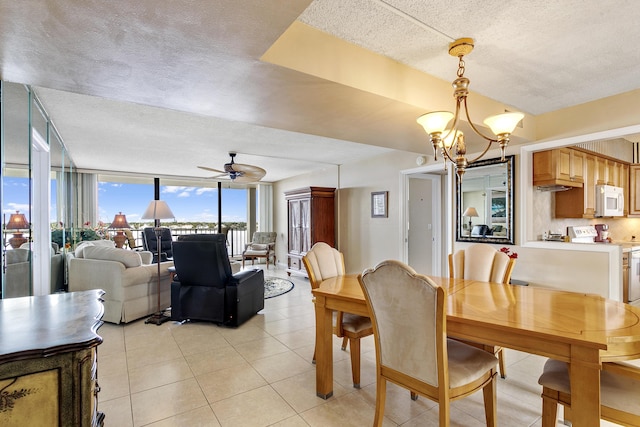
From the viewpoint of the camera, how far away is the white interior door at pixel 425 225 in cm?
530

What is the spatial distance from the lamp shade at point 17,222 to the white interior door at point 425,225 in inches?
192

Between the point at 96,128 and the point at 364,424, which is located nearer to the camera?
the point at 364,424

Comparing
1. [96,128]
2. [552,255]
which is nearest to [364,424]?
[552,255]

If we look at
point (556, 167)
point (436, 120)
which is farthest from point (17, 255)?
point (556, 167)

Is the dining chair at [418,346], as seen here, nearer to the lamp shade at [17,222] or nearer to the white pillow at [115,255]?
the lamp shade at [17,222]

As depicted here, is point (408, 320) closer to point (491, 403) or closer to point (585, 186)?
point (491, 403)

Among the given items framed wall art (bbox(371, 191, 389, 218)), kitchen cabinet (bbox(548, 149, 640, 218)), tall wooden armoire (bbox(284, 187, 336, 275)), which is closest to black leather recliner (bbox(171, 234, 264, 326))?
tall wooden armoire (bbox(284, 187, 336, 275))

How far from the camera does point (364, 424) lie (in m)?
1.79

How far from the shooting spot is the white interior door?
5.30 meters

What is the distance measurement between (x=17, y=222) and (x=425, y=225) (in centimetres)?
521

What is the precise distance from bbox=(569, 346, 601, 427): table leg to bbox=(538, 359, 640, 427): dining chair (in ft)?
0.32

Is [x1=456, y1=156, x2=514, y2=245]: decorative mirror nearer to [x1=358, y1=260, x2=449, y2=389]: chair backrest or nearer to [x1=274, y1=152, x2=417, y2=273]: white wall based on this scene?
[x1=274, y1=152, x2=417, y2=273]: white wall

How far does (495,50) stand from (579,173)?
2.73 m

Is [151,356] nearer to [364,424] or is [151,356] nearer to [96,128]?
[364,424]
